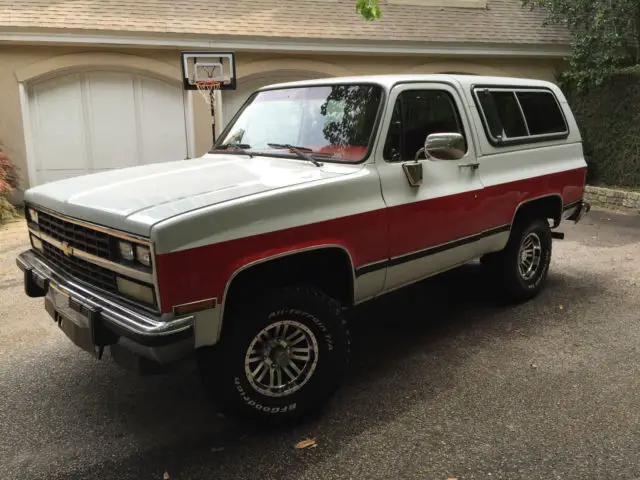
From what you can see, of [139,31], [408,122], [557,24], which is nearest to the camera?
[408,122]

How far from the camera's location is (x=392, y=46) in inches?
512

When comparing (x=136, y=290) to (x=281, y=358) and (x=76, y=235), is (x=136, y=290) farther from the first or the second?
(x=281, y=358)

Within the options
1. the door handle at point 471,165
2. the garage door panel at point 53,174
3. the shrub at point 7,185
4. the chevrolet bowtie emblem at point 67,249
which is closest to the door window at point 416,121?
the door handle at point 471,165

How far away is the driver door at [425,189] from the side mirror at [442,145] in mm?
67

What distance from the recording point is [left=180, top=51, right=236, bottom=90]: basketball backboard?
9953 millimetres

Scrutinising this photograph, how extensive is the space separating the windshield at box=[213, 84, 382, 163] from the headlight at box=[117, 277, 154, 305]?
61.1 inches

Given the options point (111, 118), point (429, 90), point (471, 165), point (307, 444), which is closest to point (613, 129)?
point (471, 165)

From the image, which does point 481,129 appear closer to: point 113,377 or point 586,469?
point 586,469

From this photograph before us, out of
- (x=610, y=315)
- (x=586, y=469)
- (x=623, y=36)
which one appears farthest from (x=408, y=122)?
(x=623, y=36)

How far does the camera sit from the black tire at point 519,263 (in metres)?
5.12

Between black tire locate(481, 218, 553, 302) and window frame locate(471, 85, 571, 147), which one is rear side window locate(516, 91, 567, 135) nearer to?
window frame locate(471, 85, 571, 147)

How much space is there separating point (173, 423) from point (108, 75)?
1033 cm

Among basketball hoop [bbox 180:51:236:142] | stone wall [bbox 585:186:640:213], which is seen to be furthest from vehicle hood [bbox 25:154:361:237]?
stone wall [bbox 585:186:640:213]

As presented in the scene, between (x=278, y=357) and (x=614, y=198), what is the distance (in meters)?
9.90
